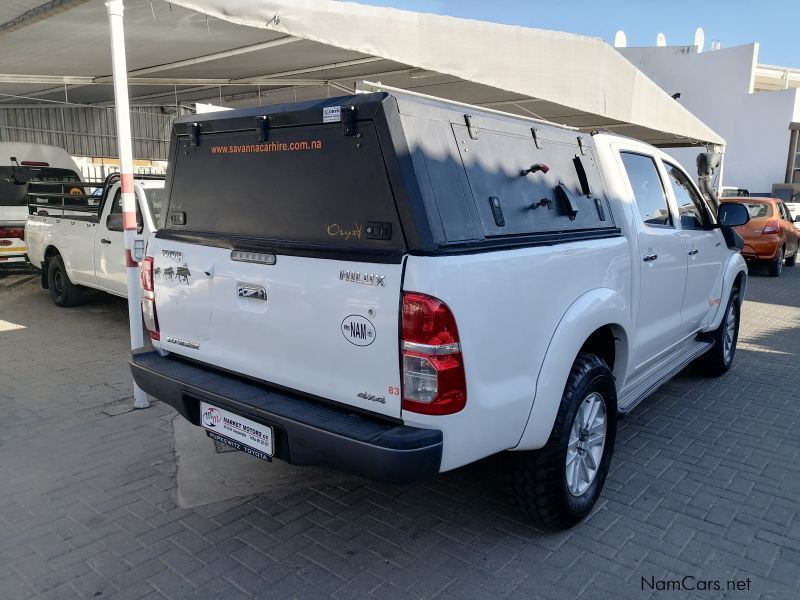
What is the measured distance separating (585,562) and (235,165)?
8.47 ft

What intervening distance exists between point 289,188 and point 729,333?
4671 mm

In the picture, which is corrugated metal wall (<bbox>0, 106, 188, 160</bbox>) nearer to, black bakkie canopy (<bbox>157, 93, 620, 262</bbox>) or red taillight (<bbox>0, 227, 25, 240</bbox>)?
red taillight (<bbox>0, 227, 25, 240</bbox>)

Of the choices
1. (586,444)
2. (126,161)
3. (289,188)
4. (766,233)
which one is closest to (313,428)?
(289,188)

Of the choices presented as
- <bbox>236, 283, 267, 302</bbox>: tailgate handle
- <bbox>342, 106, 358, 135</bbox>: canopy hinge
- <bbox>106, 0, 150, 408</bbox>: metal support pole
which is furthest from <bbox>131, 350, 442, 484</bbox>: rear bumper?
<bbox>106, 0, 150, 408</bbox>: metal support pole

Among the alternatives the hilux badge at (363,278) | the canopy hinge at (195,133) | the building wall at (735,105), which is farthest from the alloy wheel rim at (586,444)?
the building wall at (735,105)

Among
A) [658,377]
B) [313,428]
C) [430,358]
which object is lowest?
[658,377]

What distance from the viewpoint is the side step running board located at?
150 inches

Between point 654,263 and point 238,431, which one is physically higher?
point 654,263

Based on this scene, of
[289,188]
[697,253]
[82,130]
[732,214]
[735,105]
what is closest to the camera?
[289,188]

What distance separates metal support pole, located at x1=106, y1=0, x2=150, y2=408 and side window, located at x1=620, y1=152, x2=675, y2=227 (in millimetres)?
3392

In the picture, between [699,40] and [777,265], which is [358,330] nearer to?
[777,265]

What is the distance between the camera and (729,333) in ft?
19.1

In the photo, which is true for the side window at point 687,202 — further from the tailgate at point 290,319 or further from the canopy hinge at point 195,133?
the canopy hinge at point 195,133

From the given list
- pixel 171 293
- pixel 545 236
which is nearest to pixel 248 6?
pixel 171 293
